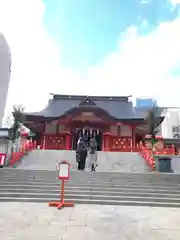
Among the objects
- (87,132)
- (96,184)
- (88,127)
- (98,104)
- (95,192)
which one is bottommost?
(95,192)

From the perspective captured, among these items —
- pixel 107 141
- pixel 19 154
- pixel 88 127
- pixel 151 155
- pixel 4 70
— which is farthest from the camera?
pixel 4 70

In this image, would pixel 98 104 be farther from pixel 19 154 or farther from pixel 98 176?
pixel 98 176

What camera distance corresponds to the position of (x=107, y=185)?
9.31 meters

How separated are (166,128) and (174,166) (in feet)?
80.9

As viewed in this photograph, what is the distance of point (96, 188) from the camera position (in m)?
8.93

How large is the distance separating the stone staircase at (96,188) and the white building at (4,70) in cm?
1804

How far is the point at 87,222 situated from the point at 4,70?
2674 cm

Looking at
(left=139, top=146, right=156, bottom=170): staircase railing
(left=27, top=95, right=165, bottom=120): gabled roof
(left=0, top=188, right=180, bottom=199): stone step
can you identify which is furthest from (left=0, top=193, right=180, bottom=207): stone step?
(left=27, top=95, right=165, bottom=120): gabled roof

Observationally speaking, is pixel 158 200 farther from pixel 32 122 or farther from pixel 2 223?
pixel 32 122

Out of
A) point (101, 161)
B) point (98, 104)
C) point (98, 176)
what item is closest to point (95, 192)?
point (98, 176)

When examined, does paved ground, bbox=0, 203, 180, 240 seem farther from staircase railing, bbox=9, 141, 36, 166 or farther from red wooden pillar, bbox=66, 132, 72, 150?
red wooden pillar, bbox=66, 132, 72, 150

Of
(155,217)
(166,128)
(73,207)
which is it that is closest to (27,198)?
(73,207)

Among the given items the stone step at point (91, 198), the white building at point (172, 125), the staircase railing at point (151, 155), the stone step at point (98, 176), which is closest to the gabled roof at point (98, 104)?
the staircase railing at point (151, 155)

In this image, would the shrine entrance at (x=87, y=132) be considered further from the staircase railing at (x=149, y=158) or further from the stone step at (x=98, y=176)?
the stone step at (x=98, y=176)
